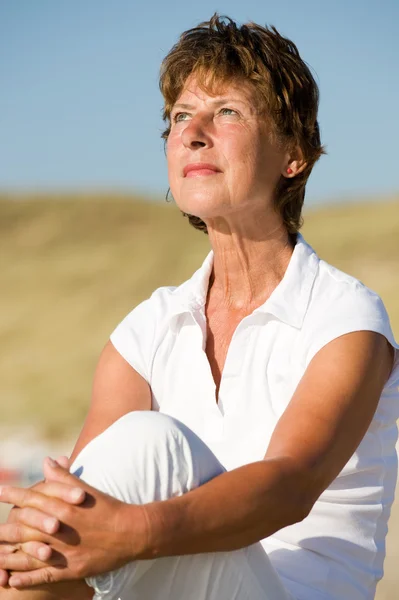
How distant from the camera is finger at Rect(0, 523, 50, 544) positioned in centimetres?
174

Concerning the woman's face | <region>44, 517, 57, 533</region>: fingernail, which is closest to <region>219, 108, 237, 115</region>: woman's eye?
the woman's face

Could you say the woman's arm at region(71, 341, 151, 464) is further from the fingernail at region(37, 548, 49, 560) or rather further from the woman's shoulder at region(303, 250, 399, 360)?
the fingernail at region(37, 548, 49, 560)

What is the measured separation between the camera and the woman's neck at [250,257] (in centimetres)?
257

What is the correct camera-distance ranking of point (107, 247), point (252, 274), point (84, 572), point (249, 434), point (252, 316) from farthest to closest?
point (107, 247), point (252, 274), point (252, 316), point (249, 434), point (84, 572)

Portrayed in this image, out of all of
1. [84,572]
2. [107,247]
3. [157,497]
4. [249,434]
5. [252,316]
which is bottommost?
[84,572]

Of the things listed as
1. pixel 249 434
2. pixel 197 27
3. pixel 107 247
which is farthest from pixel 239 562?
pixel 107 247

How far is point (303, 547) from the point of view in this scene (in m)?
2.11

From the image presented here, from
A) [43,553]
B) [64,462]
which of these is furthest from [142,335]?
[43,553]

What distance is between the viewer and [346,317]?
2.14 meters

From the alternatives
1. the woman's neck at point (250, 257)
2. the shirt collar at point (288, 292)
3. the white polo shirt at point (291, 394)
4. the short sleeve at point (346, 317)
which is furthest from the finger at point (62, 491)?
the woman's neck at point (250, 257)

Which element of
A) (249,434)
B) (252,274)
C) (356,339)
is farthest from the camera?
(252,274)

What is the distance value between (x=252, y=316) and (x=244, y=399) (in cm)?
23

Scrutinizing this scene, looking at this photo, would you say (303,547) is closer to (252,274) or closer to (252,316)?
(252,316)

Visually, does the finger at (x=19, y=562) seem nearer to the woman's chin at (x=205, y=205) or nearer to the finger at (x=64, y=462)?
the finger at (x=64, y=462)
